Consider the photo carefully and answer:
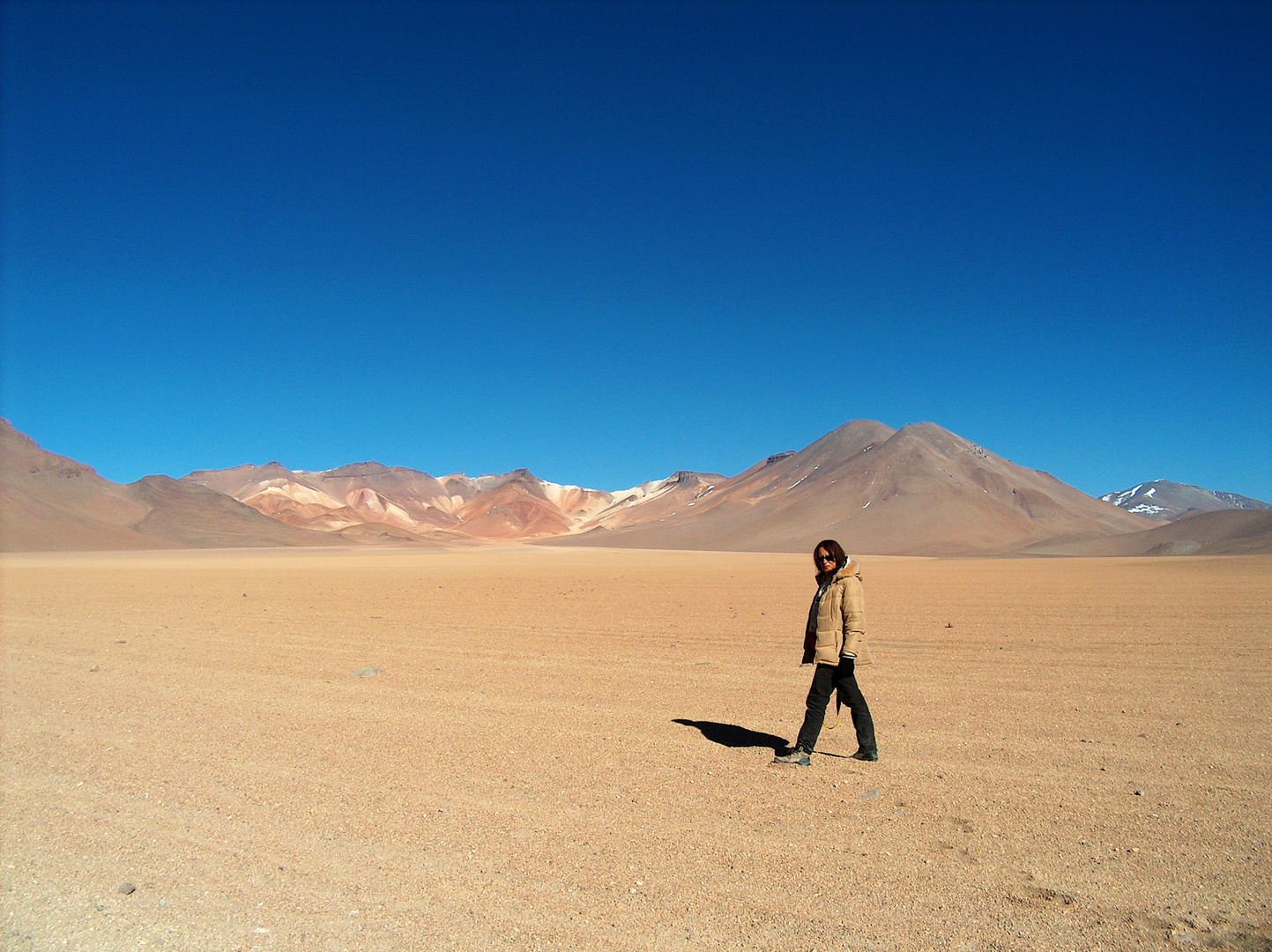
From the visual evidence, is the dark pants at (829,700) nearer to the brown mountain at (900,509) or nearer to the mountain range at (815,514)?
the mountain range at (815,514)

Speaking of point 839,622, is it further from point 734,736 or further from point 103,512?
point 103,512

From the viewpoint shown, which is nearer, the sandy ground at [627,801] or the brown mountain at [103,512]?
the sandy ground at [627,801]

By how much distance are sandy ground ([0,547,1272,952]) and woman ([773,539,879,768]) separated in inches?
9.1

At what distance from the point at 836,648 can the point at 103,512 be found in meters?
130

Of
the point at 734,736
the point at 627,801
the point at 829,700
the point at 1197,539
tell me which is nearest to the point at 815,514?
the point at 1197,539

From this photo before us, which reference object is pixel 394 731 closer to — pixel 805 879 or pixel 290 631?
pixel 805 879

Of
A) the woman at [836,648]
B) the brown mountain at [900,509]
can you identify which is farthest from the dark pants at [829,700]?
the brown mountain at [900,509]

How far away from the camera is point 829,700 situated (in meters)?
6.79

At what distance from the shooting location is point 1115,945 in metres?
4.01

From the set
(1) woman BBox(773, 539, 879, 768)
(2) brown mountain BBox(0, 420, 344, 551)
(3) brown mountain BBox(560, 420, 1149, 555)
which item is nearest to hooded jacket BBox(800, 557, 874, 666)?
(1) woman BBox(773, 539, 879, 768)

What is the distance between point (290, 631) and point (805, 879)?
13.8 m

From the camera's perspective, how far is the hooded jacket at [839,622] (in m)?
6.69

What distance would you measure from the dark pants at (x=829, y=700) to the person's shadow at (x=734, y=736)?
1.68ft

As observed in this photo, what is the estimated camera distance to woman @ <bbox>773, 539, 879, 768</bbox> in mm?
6715
